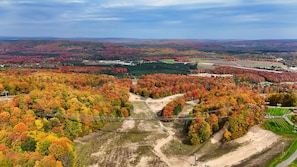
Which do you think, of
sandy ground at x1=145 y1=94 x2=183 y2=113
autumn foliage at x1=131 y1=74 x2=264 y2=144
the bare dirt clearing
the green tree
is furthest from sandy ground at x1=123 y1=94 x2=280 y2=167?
sandy ground at x1=145 y1=94 x2=183 y2=113

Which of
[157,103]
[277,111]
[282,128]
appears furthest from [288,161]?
[157,103]

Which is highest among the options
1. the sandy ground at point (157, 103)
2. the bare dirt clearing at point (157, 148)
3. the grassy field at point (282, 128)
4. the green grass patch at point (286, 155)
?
the grassy field at point (282, 128)

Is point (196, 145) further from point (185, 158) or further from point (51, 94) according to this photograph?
point (51, 94)

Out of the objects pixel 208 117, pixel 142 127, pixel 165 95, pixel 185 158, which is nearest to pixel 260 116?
pixel 208 117

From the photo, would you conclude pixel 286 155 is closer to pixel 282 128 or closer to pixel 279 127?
pixel 282 128

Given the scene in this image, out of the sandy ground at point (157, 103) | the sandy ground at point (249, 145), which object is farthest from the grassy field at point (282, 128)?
the sandy ground at point (157, 103)

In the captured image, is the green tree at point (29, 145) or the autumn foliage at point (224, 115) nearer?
the green tree at point (29, 145)

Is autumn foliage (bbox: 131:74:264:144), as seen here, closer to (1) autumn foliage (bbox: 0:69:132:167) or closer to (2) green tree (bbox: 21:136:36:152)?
(1) autumn foliage (bbox: 0:69:132:167)

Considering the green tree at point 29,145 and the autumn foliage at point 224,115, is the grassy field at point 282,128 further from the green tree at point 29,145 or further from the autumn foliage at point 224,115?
the green tree at point 29,145
